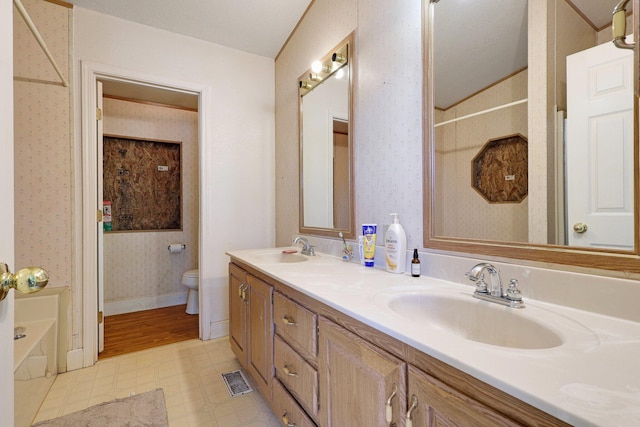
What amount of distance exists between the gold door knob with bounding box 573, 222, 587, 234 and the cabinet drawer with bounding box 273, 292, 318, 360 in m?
0.86

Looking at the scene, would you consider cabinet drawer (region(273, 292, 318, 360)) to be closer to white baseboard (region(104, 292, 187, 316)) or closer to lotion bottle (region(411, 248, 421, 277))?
lotion bottle (region(411, 248, 421, 277))

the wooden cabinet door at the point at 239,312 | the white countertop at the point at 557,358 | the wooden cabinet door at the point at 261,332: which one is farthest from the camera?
the wooden cabinet door at the point at 239,312

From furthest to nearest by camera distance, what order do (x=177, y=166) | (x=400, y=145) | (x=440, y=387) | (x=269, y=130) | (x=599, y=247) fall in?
(x=177, y=166), (x=269, y=130), (x=400, y=145), (x=599, y=247), (x=440, y=387)

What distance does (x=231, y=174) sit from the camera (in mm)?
2545

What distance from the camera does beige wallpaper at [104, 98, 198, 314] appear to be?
122 inches

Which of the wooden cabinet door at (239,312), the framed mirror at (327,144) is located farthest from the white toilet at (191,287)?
the framed mirror at (327,144)

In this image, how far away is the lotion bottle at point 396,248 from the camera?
1.29 meters

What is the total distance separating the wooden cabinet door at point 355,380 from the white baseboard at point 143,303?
294cm

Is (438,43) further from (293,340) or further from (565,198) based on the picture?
(293,340)

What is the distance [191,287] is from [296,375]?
2.21m

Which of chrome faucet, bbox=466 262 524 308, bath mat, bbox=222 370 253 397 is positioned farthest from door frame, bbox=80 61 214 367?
chrome faucet, bbox=466 262 524 308

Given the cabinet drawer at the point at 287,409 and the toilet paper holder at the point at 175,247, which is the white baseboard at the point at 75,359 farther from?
the cabinet drawer at the point at 287,409

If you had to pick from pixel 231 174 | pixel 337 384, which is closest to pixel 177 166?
pixel 231 174

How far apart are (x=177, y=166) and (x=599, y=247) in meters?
3.72
